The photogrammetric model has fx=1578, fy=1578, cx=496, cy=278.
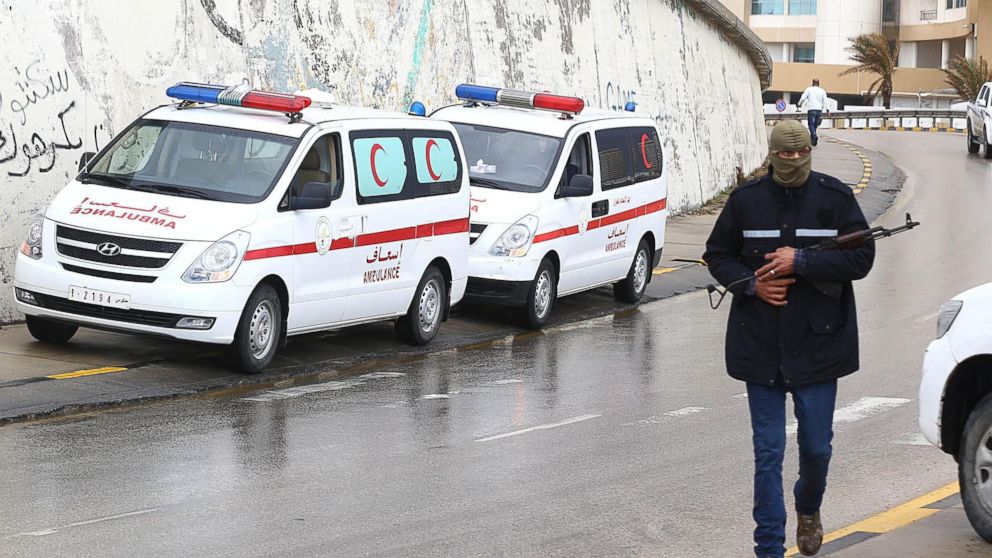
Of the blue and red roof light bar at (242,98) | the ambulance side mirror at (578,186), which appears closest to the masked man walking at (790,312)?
the blue and red roof light bar at (242,98)

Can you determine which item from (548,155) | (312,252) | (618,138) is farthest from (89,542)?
(618,138)

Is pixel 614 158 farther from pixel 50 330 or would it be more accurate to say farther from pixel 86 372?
pixel 86 372

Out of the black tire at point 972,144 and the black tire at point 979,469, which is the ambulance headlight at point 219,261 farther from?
the black tire at point 972,144

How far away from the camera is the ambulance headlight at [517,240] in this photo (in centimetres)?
1540

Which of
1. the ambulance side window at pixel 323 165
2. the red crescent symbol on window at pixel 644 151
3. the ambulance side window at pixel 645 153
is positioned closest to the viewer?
the ambulance side window at pixel 323 165

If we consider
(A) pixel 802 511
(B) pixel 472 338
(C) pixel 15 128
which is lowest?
(B) pixel 472 338

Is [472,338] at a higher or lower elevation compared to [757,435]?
lower

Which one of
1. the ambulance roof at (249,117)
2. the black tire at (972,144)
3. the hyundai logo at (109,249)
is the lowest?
the black tire at (972,144)

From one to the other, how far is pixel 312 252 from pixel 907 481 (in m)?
5.43

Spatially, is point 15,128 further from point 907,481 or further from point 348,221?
point 907,481

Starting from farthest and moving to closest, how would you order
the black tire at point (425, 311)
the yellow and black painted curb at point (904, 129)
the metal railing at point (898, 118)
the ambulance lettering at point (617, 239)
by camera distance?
the metal railing at point (898, 118)
the yellow and black painted curb at point (904, 129)
the ambulance lettering at point (617, 239)
the black tire at point (425, 311)

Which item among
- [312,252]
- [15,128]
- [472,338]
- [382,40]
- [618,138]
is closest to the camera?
[312,252]

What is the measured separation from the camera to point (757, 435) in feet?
22.7

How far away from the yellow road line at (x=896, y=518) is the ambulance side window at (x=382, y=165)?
6092 millimetres
